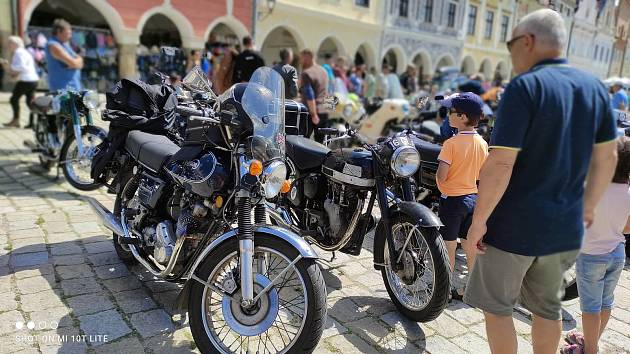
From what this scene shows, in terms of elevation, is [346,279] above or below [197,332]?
below

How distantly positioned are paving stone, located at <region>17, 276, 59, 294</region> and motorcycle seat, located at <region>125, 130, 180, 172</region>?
1.04 m

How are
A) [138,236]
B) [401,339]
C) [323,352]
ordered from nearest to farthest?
1. [323,352]
2. [401,339]
3. [138,236]

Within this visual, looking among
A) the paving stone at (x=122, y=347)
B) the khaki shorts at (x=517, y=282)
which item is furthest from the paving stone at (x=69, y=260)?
the khaki shorts at (x=517, y=282)

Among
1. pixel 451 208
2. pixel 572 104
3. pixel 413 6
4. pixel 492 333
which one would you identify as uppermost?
pixel 413 6

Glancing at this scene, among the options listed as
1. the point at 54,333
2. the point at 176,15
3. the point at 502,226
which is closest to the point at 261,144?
the point at 502,226

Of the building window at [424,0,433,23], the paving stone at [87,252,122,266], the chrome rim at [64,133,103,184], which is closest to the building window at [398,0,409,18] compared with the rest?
the building window at [424,0,433,23]

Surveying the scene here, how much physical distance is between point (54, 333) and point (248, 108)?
170 cm

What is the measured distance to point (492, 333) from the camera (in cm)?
226

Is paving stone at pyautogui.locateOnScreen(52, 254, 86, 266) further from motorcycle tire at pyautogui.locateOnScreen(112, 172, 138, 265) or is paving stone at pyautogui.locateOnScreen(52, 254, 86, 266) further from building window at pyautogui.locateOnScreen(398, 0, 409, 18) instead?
building window at pyautogui.locateOnScreen(398, 0, 409, 18)

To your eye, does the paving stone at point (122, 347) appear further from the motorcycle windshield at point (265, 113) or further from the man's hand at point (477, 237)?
the man's hand at point (477, 237)

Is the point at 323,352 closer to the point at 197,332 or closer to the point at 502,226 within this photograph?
the point at 197,332

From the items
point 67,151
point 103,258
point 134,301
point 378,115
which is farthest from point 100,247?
point 378,115

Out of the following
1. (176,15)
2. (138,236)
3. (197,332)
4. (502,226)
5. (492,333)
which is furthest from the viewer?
(176,15)

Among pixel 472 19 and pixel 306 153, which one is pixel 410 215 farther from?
pixel 472 19
